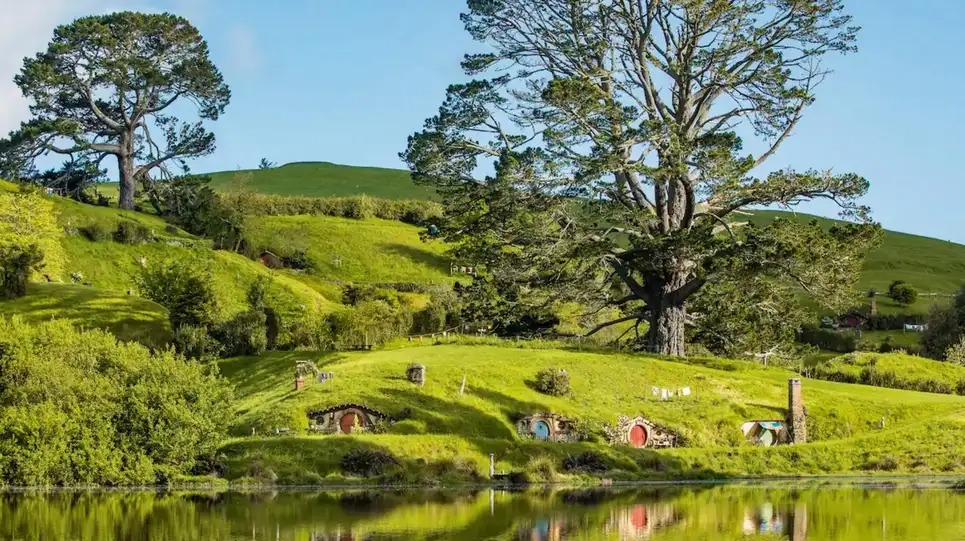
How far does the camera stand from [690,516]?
46.9m

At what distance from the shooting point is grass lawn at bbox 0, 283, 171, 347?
85562 mm

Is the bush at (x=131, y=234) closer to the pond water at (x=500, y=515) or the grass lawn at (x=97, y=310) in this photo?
the grass lawn at (x=97, y=310)

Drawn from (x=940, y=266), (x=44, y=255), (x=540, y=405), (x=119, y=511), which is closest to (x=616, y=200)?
(x=540, y=405)

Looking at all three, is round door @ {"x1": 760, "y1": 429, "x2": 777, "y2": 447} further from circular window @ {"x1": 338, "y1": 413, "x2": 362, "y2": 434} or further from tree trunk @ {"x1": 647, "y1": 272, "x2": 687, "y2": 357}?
circular window @ {"x1": 338, "y1": 413, "x2": 362, "y2": 434}

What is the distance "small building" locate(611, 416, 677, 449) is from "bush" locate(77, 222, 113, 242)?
65.0 m

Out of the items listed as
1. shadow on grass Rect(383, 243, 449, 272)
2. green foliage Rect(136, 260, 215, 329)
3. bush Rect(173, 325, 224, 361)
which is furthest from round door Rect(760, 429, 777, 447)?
shadow on grass Rect(383, 243, 449, 272)

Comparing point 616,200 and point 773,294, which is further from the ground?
point 616,200

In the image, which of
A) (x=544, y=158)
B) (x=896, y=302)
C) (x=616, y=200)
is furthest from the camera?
(x=896, y=302)

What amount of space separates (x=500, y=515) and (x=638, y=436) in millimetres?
17751

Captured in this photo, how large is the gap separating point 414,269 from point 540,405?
6957 cm

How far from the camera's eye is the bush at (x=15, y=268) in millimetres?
90938

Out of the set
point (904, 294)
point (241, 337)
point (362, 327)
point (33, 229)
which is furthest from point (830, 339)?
point (33, 229)

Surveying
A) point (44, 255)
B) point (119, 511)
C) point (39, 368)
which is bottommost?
point (119, 511)

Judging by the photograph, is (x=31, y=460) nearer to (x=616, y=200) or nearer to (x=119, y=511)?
(x=119, y=511)
